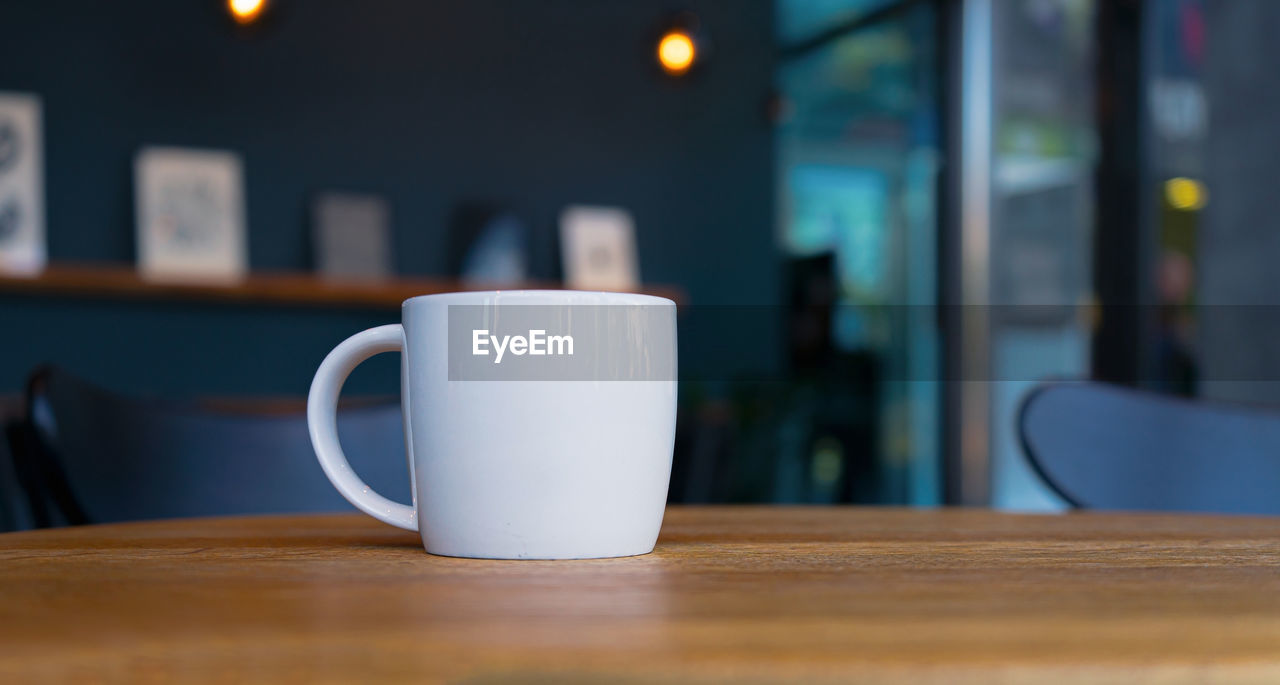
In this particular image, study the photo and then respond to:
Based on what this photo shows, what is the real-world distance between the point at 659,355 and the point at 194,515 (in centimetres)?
80

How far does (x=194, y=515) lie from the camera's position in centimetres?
121

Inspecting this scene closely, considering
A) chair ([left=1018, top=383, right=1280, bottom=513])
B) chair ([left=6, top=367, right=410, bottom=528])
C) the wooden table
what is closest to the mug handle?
the wooden table

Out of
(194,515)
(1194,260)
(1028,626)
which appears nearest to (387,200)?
(1194,260)

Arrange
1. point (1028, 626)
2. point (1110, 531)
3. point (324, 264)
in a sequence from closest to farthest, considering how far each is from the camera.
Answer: point (1028, 626)
point (1110, 531)
point (324, 264)

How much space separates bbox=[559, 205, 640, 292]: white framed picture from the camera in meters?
4.36

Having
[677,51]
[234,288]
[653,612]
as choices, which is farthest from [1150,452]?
[234,288]

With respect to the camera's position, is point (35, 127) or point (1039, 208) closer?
point (35, 127)

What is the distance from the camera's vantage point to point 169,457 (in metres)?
1.23

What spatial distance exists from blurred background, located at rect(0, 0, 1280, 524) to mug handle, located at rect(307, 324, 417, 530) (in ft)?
8.92

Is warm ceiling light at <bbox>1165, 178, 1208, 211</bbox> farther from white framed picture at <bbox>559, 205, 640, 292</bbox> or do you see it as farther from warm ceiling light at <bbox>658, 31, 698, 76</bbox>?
white framed picture at <bbox>559, 205, 640, 292</bbox>

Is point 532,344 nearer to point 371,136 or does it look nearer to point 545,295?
point 545,295

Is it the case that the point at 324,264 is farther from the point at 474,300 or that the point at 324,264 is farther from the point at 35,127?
the point at 474,300

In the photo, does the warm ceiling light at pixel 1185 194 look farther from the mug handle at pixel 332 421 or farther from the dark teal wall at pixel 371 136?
the mug handle at pixel 332 421

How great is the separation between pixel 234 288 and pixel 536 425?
3464 mm
